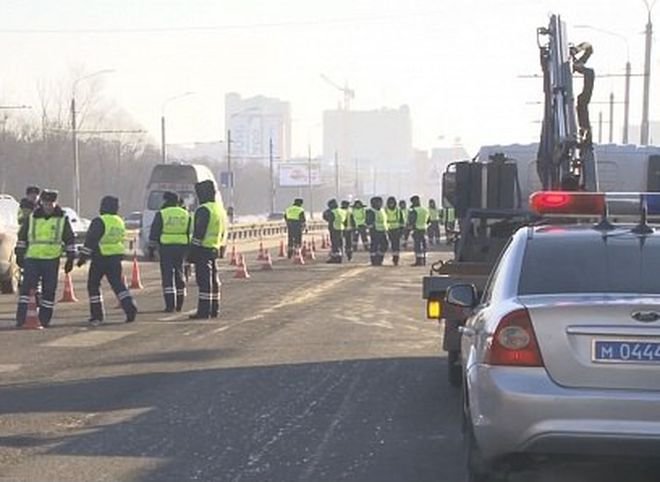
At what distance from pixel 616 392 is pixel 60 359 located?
852 centimetres

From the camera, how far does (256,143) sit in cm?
19338

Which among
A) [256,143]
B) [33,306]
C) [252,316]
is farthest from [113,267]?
[256,143]

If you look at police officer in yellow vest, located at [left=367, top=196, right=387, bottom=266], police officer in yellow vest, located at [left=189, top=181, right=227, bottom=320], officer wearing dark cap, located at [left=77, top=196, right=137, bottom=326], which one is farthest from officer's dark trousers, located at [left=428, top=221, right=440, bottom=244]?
officer wearing dark cap, located at [left=77, top=196, right=137, bottom=326]

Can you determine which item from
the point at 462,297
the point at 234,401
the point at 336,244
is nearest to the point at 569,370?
the point at 462,297

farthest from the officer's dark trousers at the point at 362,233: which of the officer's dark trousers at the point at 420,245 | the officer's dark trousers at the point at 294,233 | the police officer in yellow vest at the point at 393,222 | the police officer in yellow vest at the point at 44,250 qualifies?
the police officer in yellow vest at the point at 44,250

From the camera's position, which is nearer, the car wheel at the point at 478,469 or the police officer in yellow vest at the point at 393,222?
the car wheel at the point at 478,469

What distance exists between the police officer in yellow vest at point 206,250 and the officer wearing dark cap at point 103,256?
Answer: 1.06 metres

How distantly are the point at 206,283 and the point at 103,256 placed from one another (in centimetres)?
150

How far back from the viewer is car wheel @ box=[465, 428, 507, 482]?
22.3 feet

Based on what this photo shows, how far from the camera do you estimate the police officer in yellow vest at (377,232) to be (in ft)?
114

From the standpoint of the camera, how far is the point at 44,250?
670 inches

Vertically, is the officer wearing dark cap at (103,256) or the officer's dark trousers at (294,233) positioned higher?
the officer wearing dark cap at (103,256)

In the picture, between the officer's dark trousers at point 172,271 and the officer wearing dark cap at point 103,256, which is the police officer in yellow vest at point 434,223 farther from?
the officer wearing dark cap at point 103,256

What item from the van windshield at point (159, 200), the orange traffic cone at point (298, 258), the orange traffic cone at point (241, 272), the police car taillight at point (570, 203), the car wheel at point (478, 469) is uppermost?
the police car taillight at point (570, 203)
